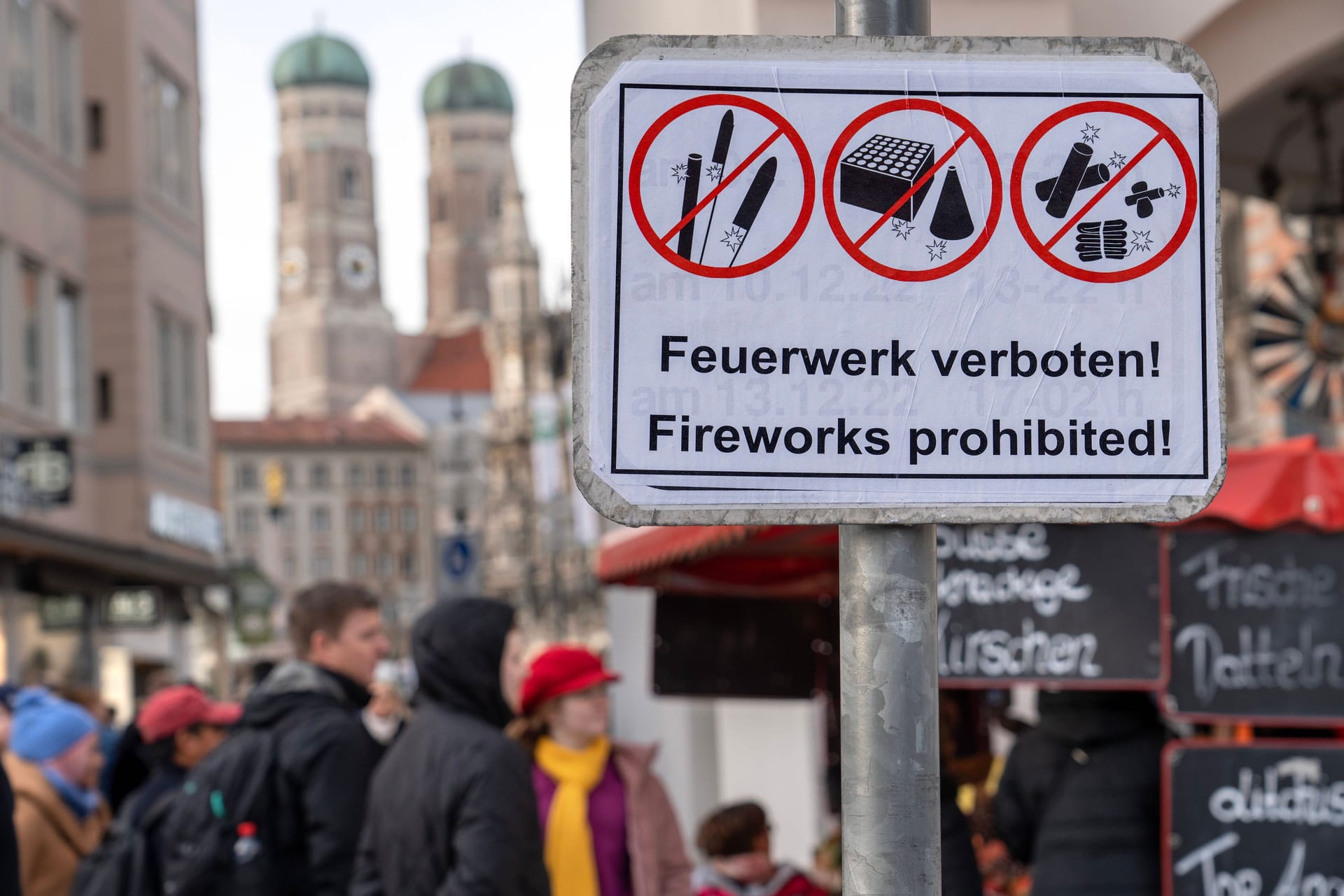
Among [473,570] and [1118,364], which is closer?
[1118,364]

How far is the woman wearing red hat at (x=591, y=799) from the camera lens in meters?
5.82

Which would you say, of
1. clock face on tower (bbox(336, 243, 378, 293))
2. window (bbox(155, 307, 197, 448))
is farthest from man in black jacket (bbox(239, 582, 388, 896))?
clock face on tower (bbox(336, 243, 378, 293))

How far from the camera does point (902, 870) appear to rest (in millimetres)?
2094

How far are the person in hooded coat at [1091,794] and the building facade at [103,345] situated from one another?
13.7 m

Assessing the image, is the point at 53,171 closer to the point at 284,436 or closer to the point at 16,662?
the point at 16,662

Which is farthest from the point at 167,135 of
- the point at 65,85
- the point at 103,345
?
the point at 103,345

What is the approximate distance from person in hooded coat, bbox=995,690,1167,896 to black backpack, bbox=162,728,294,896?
2.36m

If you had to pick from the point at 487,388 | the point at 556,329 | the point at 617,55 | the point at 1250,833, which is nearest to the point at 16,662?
the point at 1250,833

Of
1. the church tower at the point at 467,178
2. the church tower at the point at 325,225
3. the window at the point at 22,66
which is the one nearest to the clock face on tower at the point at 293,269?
the church tower at the point at 325,225

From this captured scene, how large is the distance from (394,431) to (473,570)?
109 m

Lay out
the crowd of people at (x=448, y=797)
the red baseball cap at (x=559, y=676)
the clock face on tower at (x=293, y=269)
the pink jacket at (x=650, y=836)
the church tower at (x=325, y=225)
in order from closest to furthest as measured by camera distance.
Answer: the crowd of people at (x=448, y=797)
the pink jacket at (x=650, y=836)
the red baseball cap at (x=559, y=676)
the church tower at (x=325, y=225)
the clock face on tower at (x=293, y=269)

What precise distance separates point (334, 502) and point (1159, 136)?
12357 centimetres

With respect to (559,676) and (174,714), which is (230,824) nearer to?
(559,676)

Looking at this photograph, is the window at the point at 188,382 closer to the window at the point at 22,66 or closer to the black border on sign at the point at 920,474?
the window at the point at 22,66
